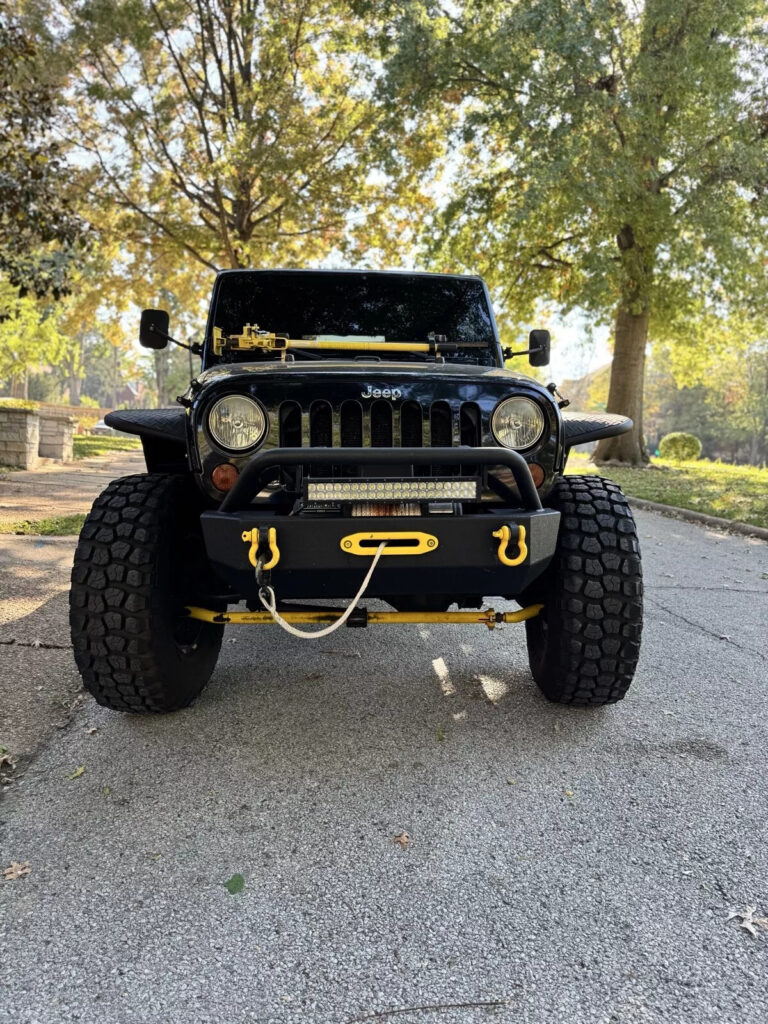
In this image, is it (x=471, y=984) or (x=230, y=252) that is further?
(x=230, y=252)

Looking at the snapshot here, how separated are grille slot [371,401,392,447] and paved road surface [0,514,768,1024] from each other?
3.73 feet

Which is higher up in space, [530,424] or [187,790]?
[530,424]

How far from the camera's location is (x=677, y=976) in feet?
5.19

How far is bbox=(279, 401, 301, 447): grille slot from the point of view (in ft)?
8.25

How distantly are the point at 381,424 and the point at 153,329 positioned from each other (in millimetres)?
1879

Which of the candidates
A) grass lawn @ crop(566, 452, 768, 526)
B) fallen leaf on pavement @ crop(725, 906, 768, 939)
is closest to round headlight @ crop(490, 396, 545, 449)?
fallen leaf on pavement @ crop(725, 906, 768, 939)

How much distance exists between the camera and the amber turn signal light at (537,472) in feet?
8.70

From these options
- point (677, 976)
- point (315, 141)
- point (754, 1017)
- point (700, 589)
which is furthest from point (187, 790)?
point (315, 141)

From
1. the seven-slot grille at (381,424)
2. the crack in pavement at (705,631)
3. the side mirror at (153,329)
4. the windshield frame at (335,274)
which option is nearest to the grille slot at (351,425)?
the seven-slot grille at (381,424)

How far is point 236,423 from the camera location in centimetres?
252

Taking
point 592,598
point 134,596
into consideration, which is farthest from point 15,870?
point 592,598

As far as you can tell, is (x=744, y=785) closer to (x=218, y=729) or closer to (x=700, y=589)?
(x=218, y=729)

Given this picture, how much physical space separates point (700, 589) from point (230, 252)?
38.6ft

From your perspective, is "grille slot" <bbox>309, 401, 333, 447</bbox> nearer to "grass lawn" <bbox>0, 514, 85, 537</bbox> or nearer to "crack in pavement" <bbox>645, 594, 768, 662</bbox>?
"crack in pavement" <bbox>645, 594, 768, 662</bbox>
